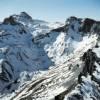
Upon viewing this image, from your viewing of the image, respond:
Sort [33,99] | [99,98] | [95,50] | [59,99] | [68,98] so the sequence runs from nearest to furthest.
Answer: [68,98]
[99,98]
[59,99]
[95,50]
[33,99]

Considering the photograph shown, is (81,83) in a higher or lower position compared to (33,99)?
higher

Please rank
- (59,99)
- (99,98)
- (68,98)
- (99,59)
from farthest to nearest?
(99,59), (59,99), (99,98), (68,98)

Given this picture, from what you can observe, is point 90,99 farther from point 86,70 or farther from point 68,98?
point 86,70

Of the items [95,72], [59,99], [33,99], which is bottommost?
[33,99]

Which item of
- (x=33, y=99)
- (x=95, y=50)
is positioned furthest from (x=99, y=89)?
(x=33, y=99)

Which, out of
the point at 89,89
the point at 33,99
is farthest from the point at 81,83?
the point at 33,99

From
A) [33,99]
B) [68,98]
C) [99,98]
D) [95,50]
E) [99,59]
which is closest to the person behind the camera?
[68,98]

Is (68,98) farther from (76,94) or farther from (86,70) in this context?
(86,70)

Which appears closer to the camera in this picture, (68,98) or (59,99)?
(68,98)

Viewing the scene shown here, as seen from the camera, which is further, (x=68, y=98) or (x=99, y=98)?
(x=99, y=98)
